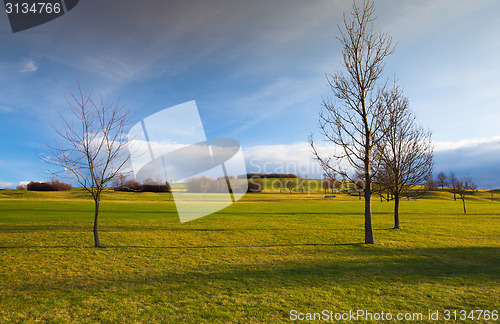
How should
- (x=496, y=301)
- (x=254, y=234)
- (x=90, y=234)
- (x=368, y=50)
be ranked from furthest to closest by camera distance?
(x=254, y=234) < (x=90, y=234) < (x=368, y=50) < (x=496, y=301)

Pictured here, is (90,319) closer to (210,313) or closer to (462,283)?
(210,313)

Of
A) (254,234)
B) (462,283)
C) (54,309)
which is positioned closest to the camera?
(54,309)

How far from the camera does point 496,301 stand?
750 centimetres

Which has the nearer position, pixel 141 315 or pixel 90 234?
pixel 141 315

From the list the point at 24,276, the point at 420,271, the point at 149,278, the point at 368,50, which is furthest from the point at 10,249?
the point at 368,50

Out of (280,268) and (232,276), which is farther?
(280,268)

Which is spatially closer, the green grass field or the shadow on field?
the green grass field

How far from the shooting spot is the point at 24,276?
9742 millimetres

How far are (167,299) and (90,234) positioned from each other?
45.1ft

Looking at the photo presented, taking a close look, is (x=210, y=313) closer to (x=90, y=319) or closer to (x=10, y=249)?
(x=90, y=319)

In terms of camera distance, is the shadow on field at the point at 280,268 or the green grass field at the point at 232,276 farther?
the shadow on field at the point at 280,268

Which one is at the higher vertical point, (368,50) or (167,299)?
(368,50)

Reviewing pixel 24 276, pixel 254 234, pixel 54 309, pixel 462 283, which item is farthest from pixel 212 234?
pixel 462 283

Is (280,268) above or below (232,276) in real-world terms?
below
